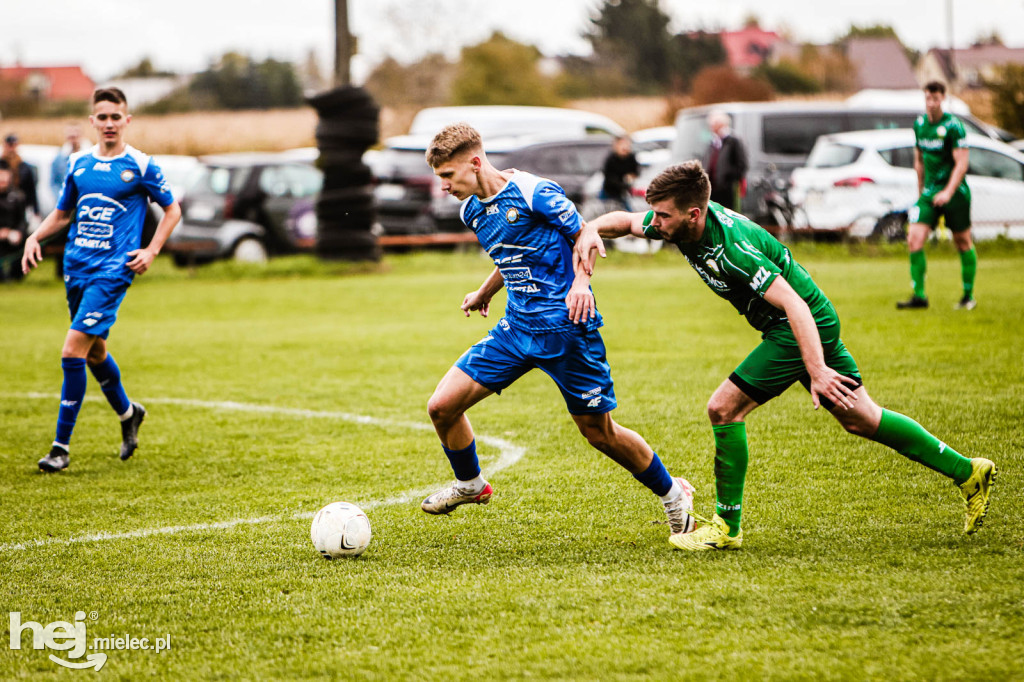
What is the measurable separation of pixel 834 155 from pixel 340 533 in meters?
14.6

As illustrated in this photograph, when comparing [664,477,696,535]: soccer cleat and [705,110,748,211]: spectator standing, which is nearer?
[664,477,696,535]: soccer cleat

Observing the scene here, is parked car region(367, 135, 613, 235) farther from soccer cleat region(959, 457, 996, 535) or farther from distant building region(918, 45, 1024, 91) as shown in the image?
distant building region(918, 45, 1024, 91)

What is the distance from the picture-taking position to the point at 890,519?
4.62m

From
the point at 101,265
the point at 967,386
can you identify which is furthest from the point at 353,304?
the point at 967,386

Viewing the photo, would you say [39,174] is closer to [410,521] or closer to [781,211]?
[781,211]

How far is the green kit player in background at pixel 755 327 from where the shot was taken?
13.4 ft

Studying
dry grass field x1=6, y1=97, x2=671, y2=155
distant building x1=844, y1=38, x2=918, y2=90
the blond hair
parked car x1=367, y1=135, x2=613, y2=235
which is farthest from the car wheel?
distant building x1=844, y1=38, x2=918, y2=90

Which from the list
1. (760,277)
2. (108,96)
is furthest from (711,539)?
(108,96)

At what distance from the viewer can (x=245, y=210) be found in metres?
17.9

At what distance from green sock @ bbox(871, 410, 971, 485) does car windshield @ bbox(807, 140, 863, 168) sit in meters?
13.4

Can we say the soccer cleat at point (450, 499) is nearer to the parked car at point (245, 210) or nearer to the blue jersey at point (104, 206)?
the blue jersey at point (104, 206)

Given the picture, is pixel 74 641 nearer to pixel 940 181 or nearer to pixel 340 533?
pixel 340 533

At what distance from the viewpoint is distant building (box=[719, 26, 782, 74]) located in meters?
86.3

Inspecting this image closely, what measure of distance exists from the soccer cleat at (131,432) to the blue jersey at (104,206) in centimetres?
83
